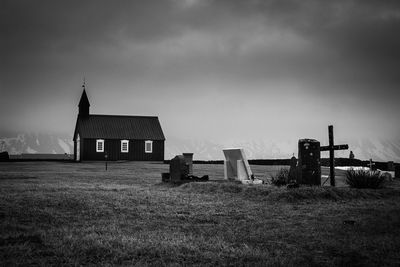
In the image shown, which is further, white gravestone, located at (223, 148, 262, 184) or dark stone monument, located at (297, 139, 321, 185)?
white gravestone, located at (223, 148, 262, 184)

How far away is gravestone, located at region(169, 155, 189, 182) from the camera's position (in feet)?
62.5

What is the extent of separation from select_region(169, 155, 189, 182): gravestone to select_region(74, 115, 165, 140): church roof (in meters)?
34.4

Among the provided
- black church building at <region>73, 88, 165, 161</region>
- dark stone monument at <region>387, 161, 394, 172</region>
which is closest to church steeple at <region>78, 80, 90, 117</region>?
black church building at <region>73, 88, 165, 161</region>

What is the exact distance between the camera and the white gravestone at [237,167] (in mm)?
17812

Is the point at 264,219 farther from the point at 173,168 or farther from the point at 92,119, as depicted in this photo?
the point at 92,119

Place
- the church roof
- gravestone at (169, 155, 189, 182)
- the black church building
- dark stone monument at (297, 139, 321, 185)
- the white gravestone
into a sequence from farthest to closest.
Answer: the church roof → the black church building → gravestone at (169, 155, 189, 182) → the white gravestone → dark stone monument at (297, 139, 321, 185)

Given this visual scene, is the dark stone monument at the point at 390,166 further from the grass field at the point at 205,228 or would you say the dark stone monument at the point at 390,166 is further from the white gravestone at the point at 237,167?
the grass field at the point at 205,228

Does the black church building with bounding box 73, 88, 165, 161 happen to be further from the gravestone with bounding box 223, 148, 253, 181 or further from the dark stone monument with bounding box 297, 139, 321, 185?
the dark stone monument with bounding box 297, 139, 321, 185

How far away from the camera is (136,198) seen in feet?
42.4

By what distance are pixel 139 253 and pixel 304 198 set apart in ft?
25.8

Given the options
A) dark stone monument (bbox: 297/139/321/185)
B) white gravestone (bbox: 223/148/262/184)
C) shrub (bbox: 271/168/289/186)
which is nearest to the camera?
dark stone monument (bbox: 297/139/321/185)

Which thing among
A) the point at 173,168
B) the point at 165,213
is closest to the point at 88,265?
the point at 165,213

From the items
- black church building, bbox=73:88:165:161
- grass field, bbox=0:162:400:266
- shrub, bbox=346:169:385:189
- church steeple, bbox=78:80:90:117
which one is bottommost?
grass field, bbox=0:162:400:266

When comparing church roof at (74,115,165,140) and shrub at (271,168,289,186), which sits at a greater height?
church roof at (74,115,165,140)
